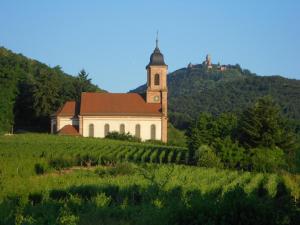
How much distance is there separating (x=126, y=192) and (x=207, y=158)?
18.5 meters

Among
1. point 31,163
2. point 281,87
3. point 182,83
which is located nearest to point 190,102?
point 281,87

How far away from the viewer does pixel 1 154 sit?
4125cm

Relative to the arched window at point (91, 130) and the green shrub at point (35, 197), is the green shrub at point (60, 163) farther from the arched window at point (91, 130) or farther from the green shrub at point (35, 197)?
the arched window at point (91, 130)

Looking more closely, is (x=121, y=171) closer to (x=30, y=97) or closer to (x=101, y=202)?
(x=101, y=202)

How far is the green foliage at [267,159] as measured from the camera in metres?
39.8

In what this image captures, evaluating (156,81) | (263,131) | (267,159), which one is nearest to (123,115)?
(156,81)

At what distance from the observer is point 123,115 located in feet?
229

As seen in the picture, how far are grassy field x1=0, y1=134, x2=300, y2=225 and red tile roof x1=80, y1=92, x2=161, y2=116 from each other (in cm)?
1947

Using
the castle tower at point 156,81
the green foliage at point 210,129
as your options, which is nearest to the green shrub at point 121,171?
the green foliage at point 210,129

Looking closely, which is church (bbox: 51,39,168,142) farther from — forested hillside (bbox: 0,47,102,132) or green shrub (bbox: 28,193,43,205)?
green shrub (bbox: 28,193,43,205)

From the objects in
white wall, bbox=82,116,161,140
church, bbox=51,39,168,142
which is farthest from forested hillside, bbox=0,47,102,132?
white wall, bbox=82,116,161,140

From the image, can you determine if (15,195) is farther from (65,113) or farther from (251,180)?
(65,113)

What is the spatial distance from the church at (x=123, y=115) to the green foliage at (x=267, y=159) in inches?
1126

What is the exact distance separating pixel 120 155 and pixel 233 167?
9420mm
